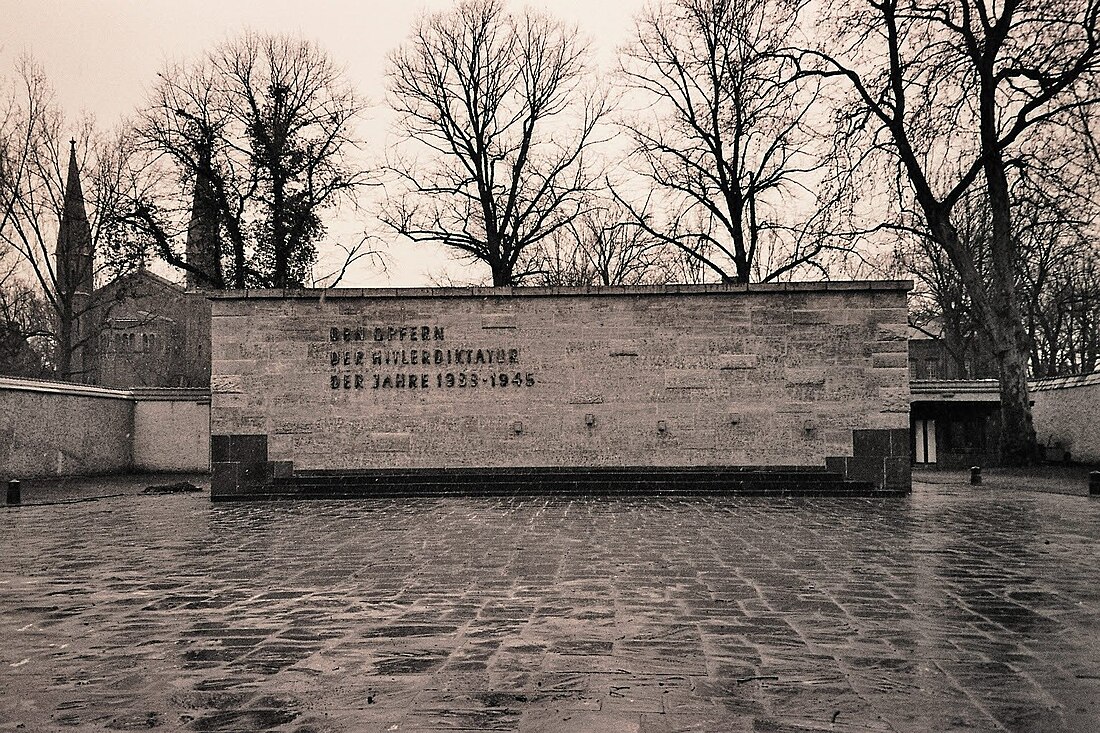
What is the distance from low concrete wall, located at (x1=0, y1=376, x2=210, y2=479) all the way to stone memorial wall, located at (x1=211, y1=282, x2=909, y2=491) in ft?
29.7

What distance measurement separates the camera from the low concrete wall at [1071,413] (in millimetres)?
27547

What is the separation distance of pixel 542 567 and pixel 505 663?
11.6 feet

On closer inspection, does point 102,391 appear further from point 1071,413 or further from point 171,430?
point 1071,413

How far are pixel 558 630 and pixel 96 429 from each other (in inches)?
1009

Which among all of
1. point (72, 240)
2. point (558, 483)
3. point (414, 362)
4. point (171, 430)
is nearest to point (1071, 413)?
point (558, 483)

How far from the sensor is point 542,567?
8883 mm

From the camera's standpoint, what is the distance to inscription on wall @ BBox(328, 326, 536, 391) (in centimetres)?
1894

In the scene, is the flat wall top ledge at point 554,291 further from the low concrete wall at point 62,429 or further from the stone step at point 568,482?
the low concrete wall at point 62,429

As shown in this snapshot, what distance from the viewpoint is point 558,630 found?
6.18 m

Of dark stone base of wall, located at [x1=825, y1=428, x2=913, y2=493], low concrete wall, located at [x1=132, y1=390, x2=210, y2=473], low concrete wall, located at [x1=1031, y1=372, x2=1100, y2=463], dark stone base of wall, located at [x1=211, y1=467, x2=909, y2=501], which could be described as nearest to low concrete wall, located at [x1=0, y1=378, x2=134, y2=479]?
low concrete wall, located at [x1=132, y1=390, x2=210, y2=473]

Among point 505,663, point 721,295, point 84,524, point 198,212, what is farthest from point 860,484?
point 198,212

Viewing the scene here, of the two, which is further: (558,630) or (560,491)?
(560,491)

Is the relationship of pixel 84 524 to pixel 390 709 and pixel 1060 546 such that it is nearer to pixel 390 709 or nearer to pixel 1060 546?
pixel 390 709

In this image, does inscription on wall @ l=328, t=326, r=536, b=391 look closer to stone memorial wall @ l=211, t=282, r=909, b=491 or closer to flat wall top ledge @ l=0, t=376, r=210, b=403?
stone memorial wall @ l=211, t=282, r=909, b=491
